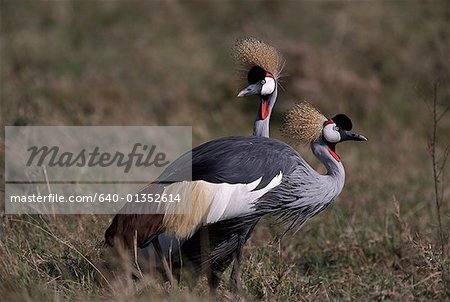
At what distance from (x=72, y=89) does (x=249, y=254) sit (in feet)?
12.6

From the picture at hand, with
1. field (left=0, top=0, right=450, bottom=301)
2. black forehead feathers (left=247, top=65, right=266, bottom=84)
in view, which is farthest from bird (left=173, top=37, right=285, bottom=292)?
field (left=0, top=0, right=450, bottom=301)

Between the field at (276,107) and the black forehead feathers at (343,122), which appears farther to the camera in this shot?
the black forehead feathers at (343,122)

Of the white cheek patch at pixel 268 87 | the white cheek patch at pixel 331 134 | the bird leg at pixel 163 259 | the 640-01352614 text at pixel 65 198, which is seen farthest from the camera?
the 640-01352614 text at pixel 65 198

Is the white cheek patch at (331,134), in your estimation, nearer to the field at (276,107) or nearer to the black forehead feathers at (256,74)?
the black forehead feathers at (256,74)

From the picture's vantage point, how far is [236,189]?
4.25 metres

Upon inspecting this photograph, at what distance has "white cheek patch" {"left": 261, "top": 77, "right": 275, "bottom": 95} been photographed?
187 inches

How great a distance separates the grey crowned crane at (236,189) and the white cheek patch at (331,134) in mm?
143

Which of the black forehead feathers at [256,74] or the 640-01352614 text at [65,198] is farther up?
the black forehead feathers at [256,74]

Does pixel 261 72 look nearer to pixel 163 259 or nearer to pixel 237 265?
pixel 237 265

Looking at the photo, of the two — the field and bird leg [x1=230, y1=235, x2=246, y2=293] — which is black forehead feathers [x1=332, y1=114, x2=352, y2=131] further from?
bird leg [x1=230, y1=235, x2=246, y2=293]

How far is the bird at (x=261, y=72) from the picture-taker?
472cm

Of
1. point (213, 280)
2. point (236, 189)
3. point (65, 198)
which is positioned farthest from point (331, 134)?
point (65, 198)

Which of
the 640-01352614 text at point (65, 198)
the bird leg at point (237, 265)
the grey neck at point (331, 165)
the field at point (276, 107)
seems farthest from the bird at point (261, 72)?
the 640-01352614 text at point (65, 198)

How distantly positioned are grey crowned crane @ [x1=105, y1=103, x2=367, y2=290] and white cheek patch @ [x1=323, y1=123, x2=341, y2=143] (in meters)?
0.14
